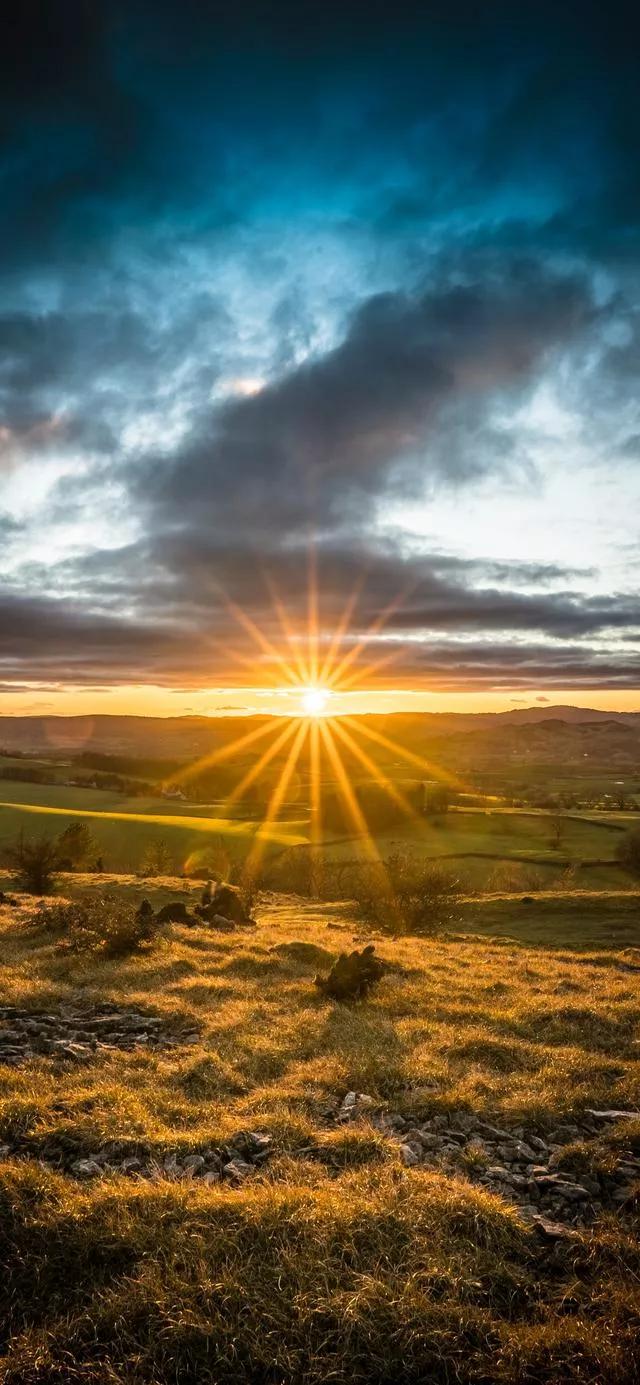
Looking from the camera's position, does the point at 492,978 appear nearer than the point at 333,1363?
No

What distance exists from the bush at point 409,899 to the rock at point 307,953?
1371 cm

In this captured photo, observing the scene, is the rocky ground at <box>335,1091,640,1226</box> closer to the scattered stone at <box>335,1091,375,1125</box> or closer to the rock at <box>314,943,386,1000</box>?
the scattered stone at <box>335,1091,375,1125</box>

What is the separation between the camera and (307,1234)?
7.33m

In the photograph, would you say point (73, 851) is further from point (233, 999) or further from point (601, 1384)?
point (601, 1384)

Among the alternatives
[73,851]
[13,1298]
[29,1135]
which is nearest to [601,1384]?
[13,1298]

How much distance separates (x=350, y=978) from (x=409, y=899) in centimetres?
2300

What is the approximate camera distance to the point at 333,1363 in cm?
593

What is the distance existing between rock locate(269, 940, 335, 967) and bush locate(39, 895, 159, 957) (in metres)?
4.48

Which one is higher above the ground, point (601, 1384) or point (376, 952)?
point (601, 1384)

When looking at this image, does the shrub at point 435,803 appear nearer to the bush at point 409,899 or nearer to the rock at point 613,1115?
the bush at point 409,899

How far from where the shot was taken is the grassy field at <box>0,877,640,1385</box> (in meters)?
6.05

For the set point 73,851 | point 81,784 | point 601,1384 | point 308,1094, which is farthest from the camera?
point 81,784

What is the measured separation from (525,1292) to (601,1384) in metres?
1.06

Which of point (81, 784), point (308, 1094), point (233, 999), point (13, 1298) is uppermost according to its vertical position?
point (13, 1298)
